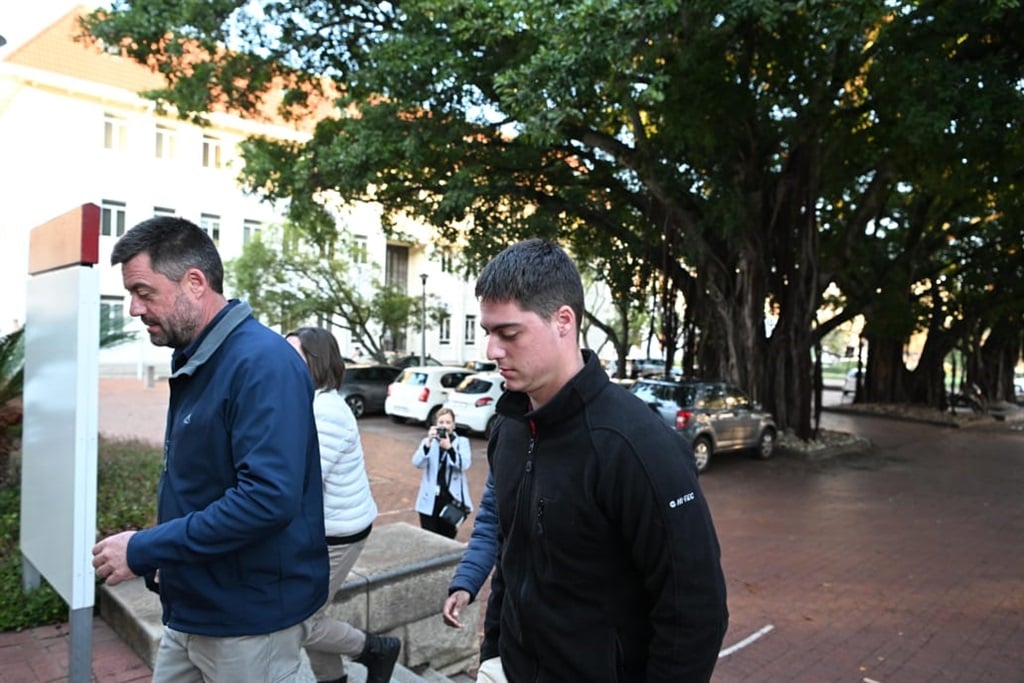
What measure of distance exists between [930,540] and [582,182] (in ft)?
34.1

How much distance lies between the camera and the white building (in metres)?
28.2

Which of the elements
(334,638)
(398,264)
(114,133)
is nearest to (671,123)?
(334,638)

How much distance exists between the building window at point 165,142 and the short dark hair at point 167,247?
1331 inches

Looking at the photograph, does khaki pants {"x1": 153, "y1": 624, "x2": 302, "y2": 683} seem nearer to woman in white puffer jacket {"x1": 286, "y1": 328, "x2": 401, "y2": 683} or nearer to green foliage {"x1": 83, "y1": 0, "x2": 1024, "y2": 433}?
woman in white puffer jacket {"x1": 286, "y1": 328, "x2": 401, "y2": 683}

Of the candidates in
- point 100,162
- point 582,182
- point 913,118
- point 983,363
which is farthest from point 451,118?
point 983,363

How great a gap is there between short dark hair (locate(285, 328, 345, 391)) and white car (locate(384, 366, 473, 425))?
1356cm

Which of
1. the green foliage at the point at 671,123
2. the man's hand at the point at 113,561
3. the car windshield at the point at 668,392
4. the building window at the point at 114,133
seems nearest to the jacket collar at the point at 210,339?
the man's hand at the point at 113,561

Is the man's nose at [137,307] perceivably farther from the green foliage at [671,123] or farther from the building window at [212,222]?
the building window at [212,222]

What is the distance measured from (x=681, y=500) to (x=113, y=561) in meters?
1.52

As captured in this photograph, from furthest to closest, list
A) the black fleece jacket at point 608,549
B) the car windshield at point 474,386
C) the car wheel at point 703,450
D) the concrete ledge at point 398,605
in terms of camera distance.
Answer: the car windshield at point 474,386, the car wheel at point 703,450, the concrete ledge at point 398,605, the black fleece jacket at point 608,549

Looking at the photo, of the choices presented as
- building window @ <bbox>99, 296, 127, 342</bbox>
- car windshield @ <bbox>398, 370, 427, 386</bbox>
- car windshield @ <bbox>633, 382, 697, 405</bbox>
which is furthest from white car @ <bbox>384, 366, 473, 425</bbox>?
building window @ <bbox>99, 296, 127, 342</bbox>

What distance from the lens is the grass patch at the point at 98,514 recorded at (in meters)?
4.10

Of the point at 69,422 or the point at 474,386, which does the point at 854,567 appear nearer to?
the point at 69,422

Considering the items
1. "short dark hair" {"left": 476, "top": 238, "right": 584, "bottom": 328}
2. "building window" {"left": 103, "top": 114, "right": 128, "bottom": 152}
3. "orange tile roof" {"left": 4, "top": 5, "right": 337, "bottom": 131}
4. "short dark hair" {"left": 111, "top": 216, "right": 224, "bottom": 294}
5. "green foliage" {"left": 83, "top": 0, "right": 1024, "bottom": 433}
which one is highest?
"orange tile roof" {"left": 4, "top": 5, "right": 337, "bottom": 131}
